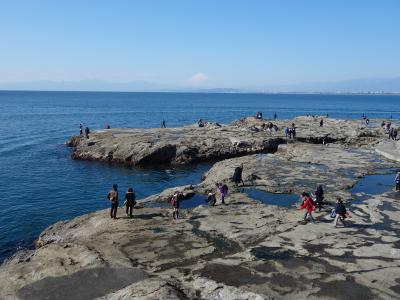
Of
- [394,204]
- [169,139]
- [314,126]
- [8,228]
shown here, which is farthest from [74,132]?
[394,204]

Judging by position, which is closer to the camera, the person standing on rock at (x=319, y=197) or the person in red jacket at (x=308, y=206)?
the person in red jacket at (x=308, y=206)

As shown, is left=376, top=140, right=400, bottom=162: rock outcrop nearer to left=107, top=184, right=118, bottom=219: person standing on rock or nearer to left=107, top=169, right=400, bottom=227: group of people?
left=107, top=169, right=400, bottom=227: group of people

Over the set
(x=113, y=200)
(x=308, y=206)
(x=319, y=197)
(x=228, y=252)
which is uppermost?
(x=113, y=200)

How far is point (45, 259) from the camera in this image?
789 inches

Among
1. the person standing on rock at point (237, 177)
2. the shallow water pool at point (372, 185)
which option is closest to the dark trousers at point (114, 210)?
the person standing on rock at point (237, 177)

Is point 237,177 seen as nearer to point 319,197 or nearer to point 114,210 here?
point 319,197

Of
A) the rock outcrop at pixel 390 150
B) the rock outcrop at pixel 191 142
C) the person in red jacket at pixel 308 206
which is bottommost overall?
the rock outcrop at pixel 191 142

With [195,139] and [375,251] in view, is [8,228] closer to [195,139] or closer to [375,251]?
[375,251]

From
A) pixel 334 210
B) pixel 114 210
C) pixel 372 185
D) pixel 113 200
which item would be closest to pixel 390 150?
pixel 372 185

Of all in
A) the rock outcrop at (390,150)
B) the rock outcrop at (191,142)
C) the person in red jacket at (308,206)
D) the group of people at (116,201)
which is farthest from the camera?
the rock outcrop at (191,142)

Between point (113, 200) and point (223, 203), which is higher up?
point (113, 200)

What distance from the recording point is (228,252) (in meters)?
20.4

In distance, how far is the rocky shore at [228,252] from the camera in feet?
54.3

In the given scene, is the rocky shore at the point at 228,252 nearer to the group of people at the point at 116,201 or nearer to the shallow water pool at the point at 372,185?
the shallow water pool at the point at 372,185
